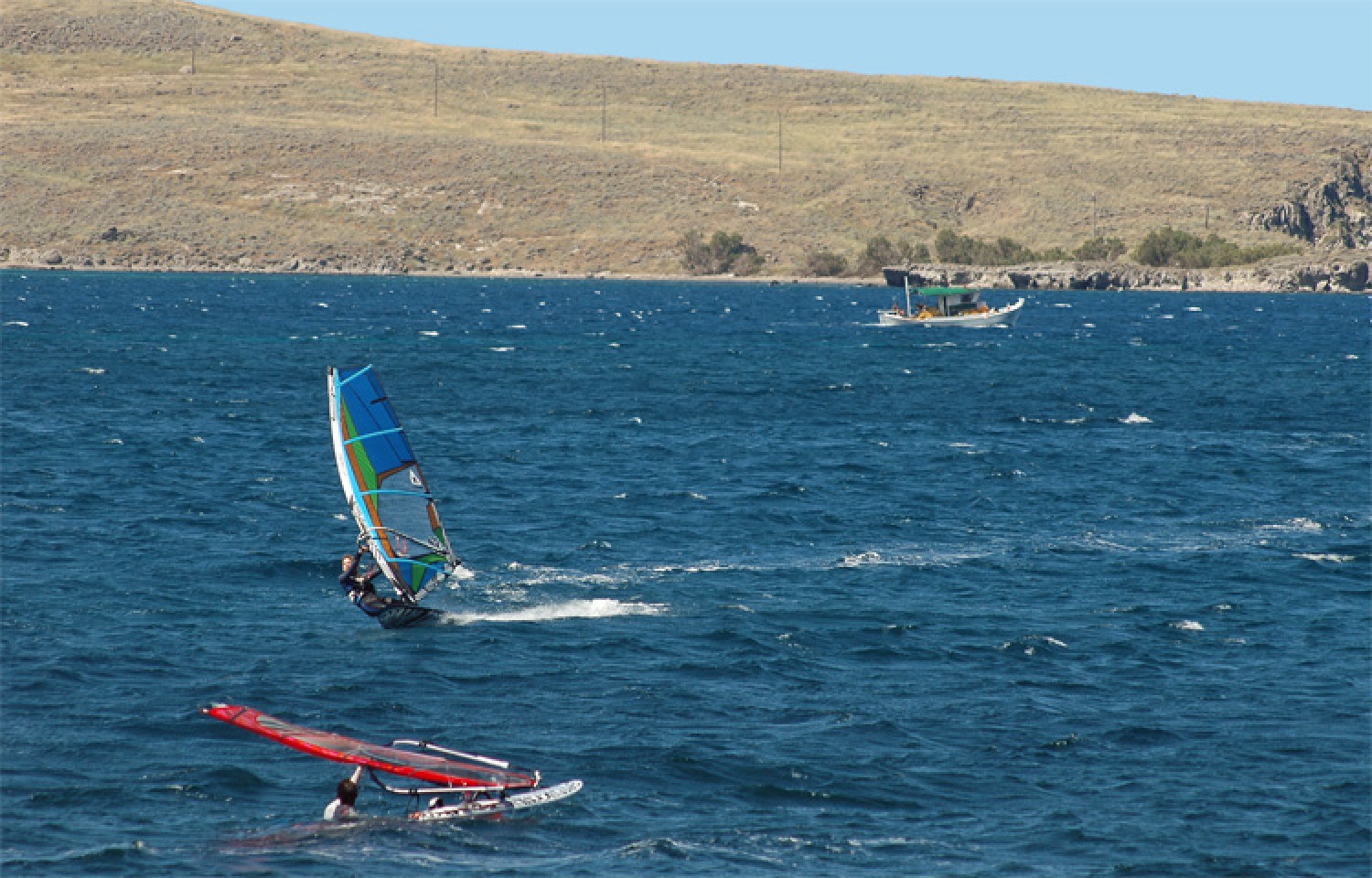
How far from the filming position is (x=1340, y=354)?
107m

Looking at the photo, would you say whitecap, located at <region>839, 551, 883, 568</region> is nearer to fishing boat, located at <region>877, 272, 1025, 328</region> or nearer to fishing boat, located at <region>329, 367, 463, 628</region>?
fishing boat, located at <region>329, 367, 463, 628</region>

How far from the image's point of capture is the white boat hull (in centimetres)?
12462

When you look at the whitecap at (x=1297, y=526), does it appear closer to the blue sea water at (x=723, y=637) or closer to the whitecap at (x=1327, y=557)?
the blue sea water at (x=723, y=637)

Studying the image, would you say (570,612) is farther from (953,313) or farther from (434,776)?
(953,313)

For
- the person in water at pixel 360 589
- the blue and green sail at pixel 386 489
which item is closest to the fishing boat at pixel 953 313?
the blue and green sail at pixel 386 489

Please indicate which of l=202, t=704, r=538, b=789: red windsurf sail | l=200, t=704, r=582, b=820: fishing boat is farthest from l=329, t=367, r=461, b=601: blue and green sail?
l=200, t=704, r=582, b=820: fishing boat

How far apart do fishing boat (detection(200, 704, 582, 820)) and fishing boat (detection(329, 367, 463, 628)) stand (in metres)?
9.21

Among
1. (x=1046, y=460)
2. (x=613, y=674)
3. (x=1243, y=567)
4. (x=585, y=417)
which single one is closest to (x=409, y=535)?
(x=613, y=674)

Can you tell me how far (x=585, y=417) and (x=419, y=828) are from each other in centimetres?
4802

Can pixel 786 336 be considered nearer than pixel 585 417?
No

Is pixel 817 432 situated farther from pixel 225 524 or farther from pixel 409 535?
pixel 409 535

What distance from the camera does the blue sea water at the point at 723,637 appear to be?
22891 mm

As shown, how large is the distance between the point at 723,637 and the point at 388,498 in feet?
25.2

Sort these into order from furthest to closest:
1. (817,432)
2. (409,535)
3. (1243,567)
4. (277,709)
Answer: (817,432), (1243,567), (409,535), (277,709)
